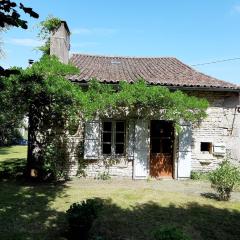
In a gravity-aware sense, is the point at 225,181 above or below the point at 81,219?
above

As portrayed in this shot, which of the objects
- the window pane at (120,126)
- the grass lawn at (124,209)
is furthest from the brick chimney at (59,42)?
the grass lawn at (124,209)

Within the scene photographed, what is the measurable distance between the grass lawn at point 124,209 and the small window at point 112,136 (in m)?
1.17

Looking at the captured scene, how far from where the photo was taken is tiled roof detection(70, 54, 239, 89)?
42.4 feet

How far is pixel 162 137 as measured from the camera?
530 inches

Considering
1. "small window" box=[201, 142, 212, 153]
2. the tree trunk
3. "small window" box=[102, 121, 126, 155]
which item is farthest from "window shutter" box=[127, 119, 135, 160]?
the tree trunk

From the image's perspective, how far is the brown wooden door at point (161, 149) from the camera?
13258 millimetres

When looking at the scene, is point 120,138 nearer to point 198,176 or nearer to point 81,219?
point 198,176

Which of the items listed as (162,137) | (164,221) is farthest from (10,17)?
(162,137)

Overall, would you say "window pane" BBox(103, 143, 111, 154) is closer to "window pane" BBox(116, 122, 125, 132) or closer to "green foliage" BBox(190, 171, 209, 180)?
"window pane" BBox(116, 122, 125, 132)

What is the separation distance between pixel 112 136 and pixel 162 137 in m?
1.94

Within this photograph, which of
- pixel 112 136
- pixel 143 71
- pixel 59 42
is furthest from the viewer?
pixel 143 71

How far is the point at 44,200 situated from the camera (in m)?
9.50

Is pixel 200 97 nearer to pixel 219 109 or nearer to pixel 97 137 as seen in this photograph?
pixel 219 109

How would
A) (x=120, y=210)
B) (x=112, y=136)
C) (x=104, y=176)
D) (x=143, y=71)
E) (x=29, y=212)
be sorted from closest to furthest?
(x=29, y=212)
(x=120, y=210)
(x=104, y=176)
(x=112, y=136)
(x=143, y=71)
